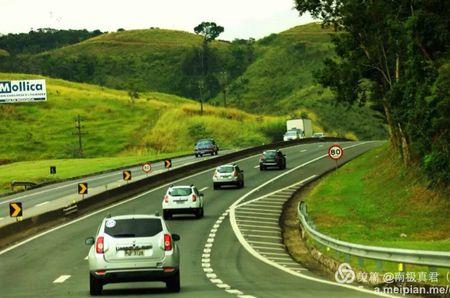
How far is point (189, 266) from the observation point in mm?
23984

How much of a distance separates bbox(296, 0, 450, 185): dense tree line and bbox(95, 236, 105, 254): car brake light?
21.6m

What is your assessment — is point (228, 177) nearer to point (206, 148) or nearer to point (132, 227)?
point (206, 148)

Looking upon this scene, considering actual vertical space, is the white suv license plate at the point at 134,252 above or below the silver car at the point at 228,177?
above

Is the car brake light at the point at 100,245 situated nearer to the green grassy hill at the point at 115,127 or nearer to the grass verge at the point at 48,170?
the grass verge at the point at 48,170

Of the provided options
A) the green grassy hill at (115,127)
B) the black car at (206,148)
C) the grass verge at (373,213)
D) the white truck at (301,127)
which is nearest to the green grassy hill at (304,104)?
the green grassy hill at (115,127)

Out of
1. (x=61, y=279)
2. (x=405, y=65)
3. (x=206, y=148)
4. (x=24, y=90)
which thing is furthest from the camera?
(x=24, y=90)

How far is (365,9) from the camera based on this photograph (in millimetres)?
53656

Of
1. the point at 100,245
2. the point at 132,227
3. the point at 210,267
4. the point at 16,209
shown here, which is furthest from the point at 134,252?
the point at 16,209

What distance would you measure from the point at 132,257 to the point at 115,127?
12424 centimetres

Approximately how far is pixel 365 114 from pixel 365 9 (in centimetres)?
10761

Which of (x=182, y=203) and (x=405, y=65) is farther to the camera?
(x=405, y=65)

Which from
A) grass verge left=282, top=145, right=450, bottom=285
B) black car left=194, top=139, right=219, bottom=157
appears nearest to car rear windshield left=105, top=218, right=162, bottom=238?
grass verge left=282, top=145, right=450, bottom=285

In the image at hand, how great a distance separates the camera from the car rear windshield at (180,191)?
40500 millimetres

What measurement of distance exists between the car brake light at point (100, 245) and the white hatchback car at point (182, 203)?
22.9 meters
